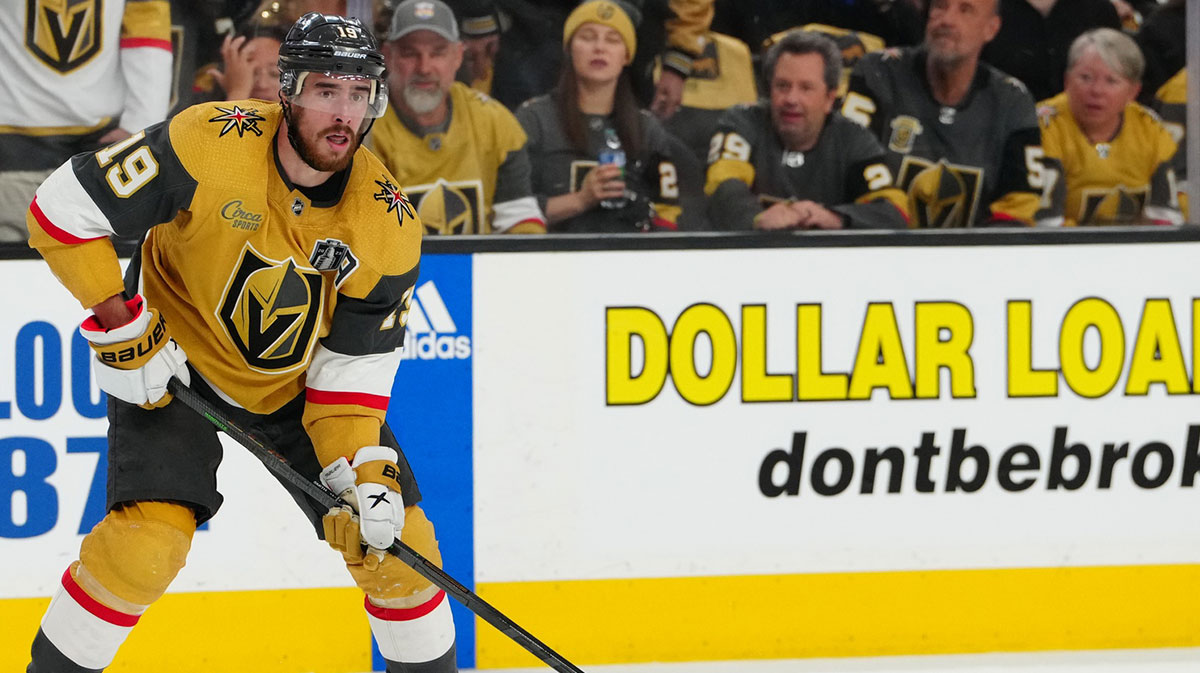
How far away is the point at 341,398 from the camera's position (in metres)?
2.23

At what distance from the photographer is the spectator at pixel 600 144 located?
318 cm

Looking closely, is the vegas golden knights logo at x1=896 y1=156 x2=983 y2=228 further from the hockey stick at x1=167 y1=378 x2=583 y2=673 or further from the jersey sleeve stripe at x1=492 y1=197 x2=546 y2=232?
the hockey stick at x1=167 y1=378 x2=583 y2=673

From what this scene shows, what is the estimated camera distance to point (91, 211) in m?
2.05

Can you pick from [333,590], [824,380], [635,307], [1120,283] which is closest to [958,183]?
[1120,283]

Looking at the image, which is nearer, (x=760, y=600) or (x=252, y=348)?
(x=252, y=348)

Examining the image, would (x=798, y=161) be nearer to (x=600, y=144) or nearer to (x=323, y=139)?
(x=600, y=144)

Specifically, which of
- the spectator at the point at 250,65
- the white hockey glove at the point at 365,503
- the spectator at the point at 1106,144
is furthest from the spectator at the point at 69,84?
the spectator at the point at 1106,144

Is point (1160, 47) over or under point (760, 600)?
over

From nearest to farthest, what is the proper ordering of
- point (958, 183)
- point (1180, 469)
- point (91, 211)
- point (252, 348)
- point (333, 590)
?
point (91, 211)
point (252, 348)
point (333, 590)
point (1180, 469)
point (958, 183)

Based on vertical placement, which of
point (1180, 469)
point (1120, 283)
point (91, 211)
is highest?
point (91, 211)

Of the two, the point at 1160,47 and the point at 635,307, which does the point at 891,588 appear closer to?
the point at 635,307

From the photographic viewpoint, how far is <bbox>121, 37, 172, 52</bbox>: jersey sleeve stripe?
2990mm

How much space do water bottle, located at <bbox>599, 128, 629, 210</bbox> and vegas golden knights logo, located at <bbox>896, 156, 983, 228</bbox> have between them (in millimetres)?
676

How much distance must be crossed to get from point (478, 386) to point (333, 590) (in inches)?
21.1
